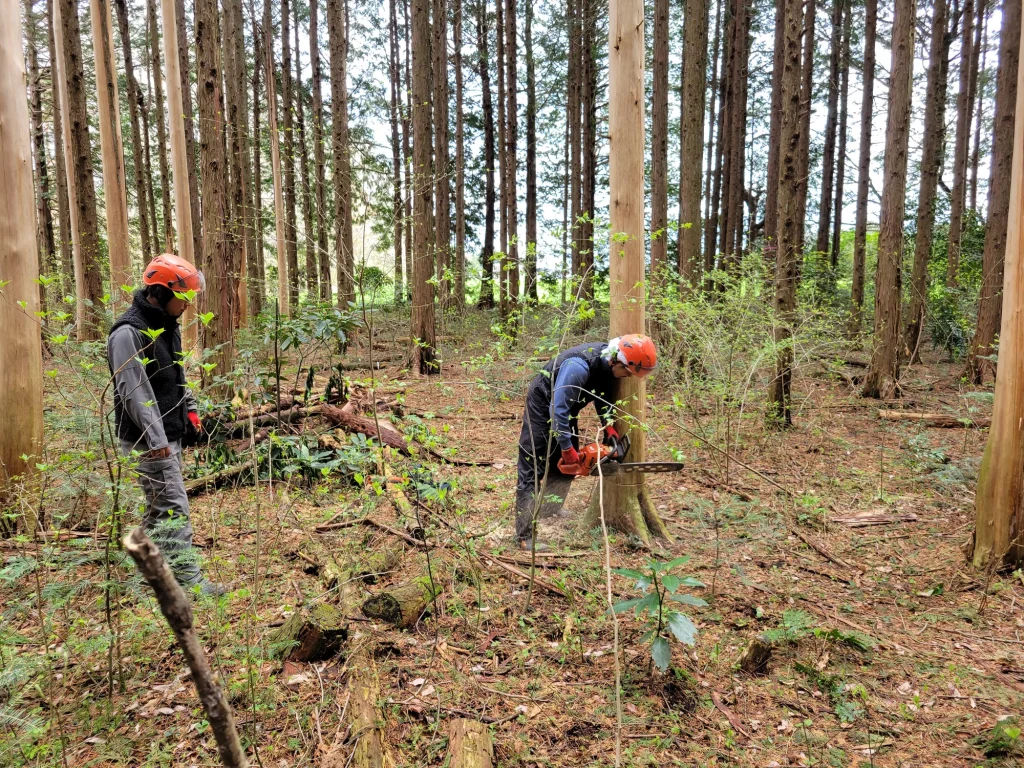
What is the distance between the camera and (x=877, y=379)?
9266mm

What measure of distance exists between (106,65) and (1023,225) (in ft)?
41.6

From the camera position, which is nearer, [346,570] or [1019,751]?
[1019,751]

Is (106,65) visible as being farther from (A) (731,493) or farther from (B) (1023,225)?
(B) (1023,225)

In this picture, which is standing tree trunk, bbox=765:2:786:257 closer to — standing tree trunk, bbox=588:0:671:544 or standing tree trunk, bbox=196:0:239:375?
standing tree trunk, bbox=588:0:671:544

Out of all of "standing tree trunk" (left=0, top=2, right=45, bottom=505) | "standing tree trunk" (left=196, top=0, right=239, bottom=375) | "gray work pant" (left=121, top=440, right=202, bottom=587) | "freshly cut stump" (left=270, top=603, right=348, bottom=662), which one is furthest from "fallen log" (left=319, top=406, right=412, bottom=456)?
"freshly cut stump" (left=270, top=603, right=348, bottom=662)

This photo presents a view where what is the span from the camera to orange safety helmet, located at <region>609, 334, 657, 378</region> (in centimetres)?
415

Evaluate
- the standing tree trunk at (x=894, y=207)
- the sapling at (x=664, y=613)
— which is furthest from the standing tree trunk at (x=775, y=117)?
the sapling at (x=664, y=613)

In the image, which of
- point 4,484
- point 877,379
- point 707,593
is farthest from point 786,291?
point 4,484

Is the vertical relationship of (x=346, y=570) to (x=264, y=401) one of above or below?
below

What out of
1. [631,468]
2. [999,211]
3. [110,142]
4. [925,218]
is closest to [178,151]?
[110,142]

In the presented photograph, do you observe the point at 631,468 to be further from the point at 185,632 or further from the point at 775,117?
the point at 775,117

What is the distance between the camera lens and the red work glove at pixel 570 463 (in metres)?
4.48

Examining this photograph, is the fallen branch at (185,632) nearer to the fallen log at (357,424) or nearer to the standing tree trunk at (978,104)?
the fallen log at (357,424)

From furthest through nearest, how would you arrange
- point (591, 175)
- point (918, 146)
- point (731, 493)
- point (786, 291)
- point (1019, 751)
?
point (918, 146) → point (591, 175) → point (786, 291) → point (731, 493) → point (1019, 751)
